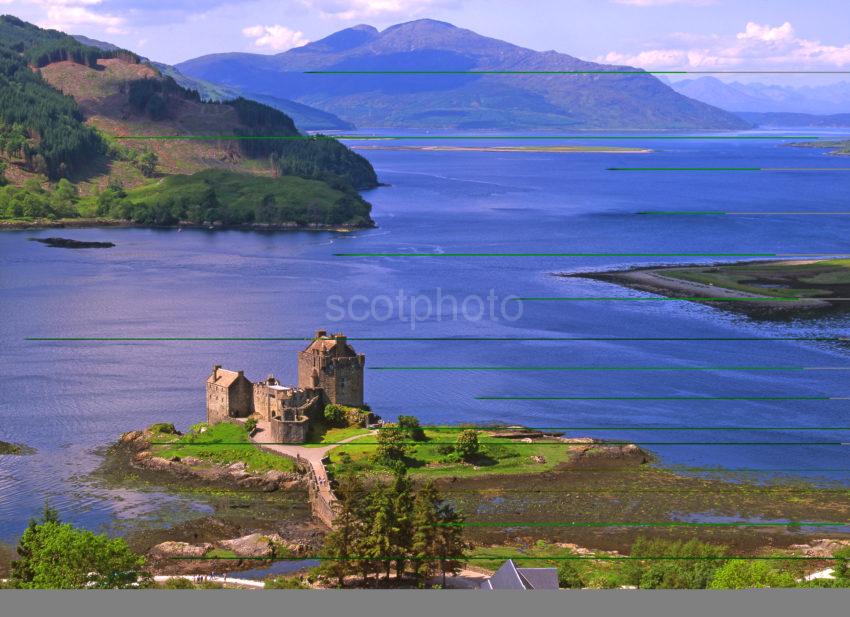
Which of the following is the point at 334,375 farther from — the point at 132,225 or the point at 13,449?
the point at 132,225

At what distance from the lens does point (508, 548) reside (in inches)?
1722

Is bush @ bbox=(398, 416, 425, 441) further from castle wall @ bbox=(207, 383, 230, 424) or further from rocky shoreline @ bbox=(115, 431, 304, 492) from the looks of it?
castle wall @ bbox=(207, 383, 230, 424)

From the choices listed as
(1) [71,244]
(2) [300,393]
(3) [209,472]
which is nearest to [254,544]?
(3) [209,472]

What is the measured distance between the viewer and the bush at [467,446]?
52.8 meters

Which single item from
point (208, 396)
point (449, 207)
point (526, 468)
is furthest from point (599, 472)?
point (449, 207)

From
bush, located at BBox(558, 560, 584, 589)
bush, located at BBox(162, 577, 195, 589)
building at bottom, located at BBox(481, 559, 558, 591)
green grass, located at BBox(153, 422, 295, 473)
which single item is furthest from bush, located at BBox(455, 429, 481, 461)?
building at bottom, located at BBox(481, 559, 558, 591)

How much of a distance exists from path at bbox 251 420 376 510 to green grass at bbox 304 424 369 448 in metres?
0.34

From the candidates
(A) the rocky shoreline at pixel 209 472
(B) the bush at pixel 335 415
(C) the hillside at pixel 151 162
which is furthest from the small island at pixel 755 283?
(A) the rocky shoreline at pixel 209 472

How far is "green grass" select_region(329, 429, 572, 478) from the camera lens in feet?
170

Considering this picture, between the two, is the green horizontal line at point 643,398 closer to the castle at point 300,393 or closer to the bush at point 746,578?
the castle at point 300,393

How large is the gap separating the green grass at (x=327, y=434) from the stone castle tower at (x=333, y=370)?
4.36ft

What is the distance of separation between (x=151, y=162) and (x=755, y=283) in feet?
326

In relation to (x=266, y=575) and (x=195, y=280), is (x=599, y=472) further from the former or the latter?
(x=195, y=280)

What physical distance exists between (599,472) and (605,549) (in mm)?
8995
